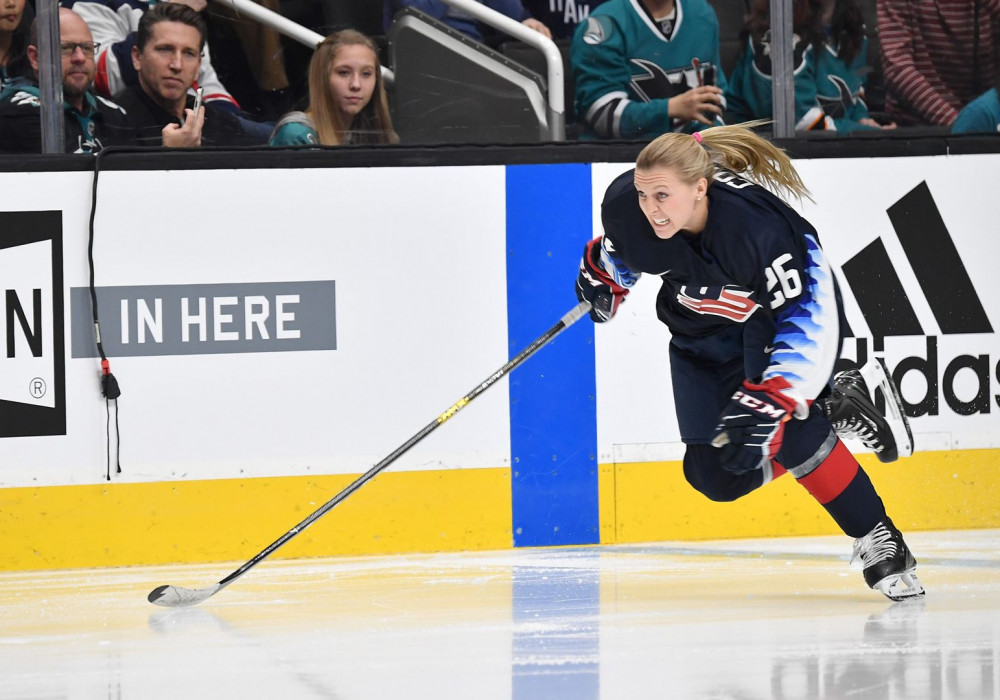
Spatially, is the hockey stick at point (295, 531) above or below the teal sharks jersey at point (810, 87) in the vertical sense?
below

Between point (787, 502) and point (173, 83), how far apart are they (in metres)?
2.10

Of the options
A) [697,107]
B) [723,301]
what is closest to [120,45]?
[697,107]

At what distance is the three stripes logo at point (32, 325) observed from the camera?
10.2 ft

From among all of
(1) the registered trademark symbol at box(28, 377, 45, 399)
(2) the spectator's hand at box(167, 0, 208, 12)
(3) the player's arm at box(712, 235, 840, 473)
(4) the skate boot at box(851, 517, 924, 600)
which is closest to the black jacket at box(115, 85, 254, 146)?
(2) the spectator's hand at box(167, 0, 208, 12)

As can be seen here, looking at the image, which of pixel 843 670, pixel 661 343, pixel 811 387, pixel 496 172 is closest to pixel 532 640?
pixel 843 670

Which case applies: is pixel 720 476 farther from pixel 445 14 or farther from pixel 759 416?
pixel 445 14

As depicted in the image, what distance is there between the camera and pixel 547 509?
10.9 ft

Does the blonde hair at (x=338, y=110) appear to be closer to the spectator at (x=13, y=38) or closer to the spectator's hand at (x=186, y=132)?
the spectator's hand at (x=186, y=132)

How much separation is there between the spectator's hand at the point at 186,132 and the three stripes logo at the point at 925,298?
1846 millimetres

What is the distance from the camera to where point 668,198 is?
242 centimetres

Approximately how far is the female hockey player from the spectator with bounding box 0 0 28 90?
1652mm

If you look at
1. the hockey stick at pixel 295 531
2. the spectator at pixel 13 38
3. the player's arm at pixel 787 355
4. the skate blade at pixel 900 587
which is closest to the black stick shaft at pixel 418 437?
the hockey stick at pixel 295 531

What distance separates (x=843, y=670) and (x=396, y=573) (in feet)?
4.25

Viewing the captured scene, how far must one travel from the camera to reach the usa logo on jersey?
2.50m
